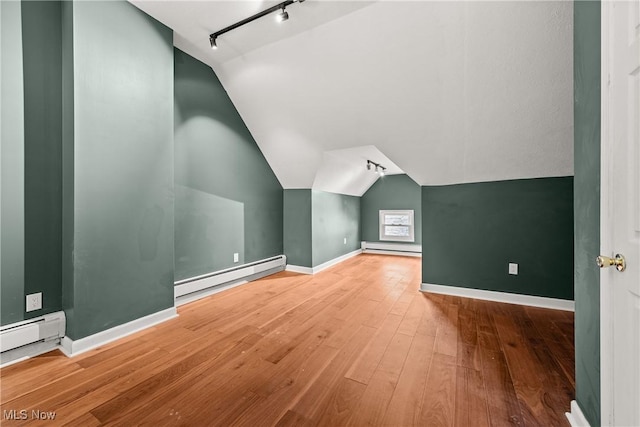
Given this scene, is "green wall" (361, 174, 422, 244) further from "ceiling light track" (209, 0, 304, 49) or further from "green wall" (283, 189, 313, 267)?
"ceiling light track" (209, 0, 304, 49)

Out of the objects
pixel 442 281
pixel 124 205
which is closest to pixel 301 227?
pixel 442 281

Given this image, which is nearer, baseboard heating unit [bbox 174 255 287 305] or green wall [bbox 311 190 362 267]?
baseboard heating unit [bbox 174 255 287 305]

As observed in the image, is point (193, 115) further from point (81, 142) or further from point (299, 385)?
point (299, 385)

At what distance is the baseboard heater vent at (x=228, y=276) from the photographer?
2.90 m

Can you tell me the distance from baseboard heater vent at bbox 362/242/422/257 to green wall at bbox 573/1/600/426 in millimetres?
4791

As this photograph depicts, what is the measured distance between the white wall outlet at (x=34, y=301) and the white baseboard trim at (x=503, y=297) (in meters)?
3.87

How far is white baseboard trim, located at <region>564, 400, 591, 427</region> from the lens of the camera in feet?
3.87

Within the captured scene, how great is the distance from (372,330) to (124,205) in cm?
244

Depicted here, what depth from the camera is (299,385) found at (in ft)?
5.15

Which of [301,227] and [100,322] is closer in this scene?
[100,322]

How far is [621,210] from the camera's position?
94 cm

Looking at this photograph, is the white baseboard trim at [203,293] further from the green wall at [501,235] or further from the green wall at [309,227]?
the green wall at [501,235]

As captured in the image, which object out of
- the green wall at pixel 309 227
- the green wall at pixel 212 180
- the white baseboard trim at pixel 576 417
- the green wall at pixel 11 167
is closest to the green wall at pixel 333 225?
the green wall at pixel 309 227

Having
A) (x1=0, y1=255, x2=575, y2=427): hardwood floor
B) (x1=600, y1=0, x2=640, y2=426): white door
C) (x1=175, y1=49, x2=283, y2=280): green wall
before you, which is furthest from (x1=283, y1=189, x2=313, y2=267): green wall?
(x1=600, y1=0, x2=640, y2=426): white door
